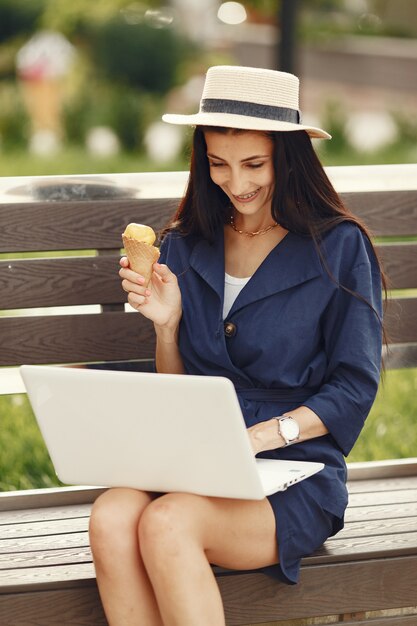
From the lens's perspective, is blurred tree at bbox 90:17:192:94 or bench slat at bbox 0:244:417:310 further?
blurred tree at bbox 90:17:192:94

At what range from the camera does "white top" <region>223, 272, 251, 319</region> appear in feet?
9.64

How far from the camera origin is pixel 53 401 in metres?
2.52

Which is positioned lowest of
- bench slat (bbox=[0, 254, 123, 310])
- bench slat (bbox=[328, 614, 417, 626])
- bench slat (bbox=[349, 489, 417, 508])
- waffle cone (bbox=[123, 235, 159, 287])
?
bench slat (bbox=[328, 614, 417, 626])

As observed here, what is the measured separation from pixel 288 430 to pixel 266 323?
27cm

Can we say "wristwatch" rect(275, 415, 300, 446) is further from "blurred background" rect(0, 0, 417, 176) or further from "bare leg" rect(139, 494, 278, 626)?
"blurred background" rect(0, 0, 417, 176)

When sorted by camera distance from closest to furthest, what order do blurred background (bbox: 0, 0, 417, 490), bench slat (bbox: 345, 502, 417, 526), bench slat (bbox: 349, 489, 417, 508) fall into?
bench slat (bbox: 345, 502, 417, 526) < bench slat (bbox: 349, 489, 417, 508) < blurred background (bbox: 0, 0, 417, 490)

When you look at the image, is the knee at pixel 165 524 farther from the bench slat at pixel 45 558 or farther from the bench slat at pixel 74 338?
the bench slat at pixel 74 338

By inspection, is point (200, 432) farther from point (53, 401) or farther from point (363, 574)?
point (363, 574)

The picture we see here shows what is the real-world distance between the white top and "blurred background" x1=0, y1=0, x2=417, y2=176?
20.5 ft

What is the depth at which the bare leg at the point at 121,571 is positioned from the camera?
2.58 m

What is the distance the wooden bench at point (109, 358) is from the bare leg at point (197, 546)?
0.40ft

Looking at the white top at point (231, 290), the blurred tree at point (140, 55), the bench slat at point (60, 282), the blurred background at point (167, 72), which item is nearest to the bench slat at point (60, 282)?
the bench slat at point (60, 282)

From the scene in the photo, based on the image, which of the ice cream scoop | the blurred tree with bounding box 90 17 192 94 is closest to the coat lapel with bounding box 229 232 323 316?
the ice cream scoop

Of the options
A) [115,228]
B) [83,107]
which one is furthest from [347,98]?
[115,228]
